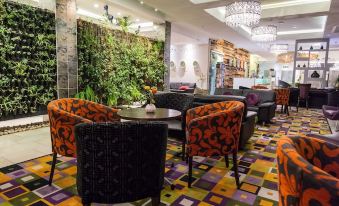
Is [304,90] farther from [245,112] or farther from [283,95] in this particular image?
[245,112]

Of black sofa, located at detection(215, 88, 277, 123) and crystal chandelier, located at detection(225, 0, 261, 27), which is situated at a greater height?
crystal chandelier, located at detection(225, 0, 261, 27)

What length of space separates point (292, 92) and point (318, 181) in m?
8.81

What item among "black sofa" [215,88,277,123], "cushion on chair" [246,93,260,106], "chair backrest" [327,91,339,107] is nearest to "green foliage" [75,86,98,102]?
"black sofa" [215,88,277,123]

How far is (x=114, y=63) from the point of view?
6.07 meters

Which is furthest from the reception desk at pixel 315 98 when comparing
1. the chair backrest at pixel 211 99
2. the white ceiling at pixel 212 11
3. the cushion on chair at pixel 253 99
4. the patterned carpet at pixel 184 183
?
the chair backrest at pixel 211 99

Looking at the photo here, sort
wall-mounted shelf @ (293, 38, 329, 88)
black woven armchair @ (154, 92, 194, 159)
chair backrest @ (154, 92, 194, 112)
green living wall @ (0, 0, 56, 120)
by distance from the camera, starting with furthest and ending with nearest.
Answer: wall-mounted shelf @ (293, 38, 329, 88), green living wall @ (0, 0, 56, 120), chair backrest @ (154, 92, 194, 112), black woven armchair @ (154, 92, 194, 159)

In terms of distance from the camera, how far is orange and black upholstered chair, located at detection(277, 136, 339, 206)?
76cm

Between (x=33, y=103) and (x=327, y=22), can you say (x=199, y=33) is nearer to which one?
(x=327, y=22)

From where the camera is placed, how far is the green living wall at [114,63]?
17.9 feet

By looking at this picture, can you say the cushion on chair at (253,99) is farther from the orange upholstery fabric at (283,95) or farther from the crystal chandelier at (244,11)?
the crystal chandelier at (244,11)

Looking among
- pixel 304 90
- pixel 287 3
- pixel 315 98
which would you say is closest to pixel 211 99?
pixel 287 3

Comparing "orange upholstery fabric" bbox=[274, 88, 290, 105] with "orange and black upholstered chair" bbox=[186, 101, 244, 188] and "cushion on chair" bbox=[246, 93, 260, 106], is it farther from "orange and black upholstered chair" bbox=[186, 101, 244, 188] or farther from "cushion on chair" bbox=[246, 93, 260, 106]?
"orange and black upholstered chair" bbox=[186, 101, 244, 188]

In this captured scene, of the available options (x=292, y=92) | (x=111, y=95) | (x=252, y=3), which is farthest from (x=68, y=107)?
(x=292, y=92)

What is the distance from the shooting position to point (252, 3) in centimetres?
489
